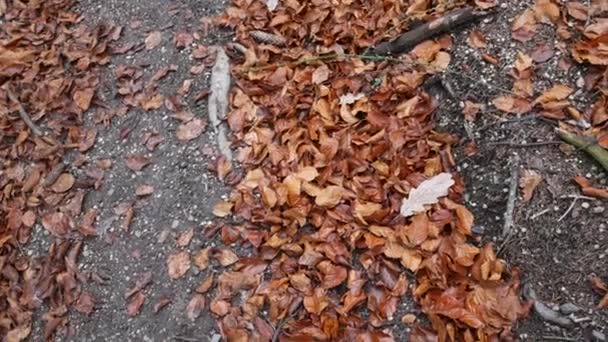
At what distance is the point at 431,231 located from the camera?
2725 millimetres

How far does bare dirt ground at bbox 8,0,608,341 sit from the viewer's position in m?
2.51

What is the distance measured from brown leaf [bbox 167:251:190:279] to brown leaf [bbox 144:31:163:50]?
1550mm

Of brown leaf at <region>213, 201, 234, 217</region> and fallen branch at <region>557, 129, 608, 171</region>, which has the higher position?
fallen branch at <region>557, 129, 608, 171</region>

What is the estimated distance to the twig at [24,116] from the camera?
391 centimetres

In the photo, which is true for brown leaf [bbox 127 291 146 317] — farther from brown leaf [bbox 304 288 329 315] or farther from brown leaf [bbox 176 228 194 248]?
brown leaf [bbox 304 288 329 315]

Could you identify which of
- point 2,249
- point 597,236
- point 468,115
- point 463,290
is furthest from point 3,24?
point 597,236

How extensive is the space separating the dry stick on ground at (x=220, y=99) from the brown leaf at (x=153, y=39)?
48 cm

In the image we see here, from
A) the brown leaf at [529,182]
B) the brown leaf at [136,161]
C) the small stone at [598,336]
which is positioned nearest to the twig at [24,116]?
the brown leaf at [136,161]

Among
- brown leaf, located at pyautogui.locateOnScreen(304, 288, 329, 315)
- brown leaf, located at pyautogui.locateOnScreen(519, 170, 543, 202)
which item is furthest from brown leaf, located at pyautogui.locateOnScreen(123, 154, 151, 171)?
brown leaf, located at pyautogui.locateOnScreen(519, 170, 543, 202)

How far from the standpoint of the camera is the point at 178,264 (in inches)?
122

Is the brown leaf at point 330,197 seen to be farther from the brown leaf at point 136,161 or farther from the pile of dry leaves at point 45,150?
the pile of dry leaves at point 45,150

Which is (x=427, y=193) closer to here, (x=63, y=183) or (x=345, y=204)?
(x=345, y=204)

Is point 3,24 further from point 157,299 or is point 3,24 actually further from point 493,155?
point 493,155

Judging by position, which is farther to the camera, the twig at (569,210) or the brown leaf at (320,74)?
the brown leaf at (320,74)
